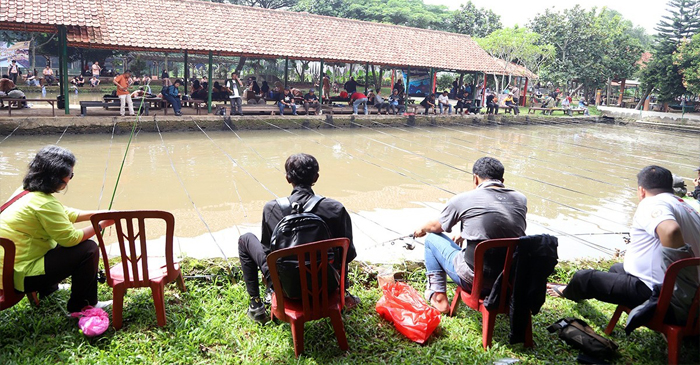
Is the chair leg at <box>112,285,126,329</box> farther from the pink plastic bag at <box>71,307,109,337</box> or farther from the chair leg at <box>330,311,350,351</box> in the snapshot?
the chair leg at <box>330,311,350,351</box>

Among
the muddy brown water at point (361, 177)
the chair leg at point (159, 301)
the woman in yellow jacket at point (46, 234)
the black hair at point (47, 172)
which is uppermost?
the black hair at point (47, 172)

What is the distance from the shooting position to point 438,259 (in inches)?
124

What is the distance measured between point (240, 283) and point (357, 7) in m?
28.4

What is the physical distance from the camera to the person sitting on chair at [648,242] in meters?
2.49

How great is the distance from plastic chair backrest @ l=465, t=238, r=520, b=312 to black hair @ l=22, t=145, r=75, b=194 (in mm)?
2211

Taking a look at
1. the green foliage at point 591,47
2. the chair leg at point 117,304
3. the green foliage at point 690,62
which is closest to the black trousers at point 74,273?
the chair leg at point 117,304

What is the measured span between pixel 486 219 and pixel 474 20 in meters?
31.2

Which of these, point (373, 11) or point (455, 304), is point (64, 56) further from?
point (373, 11)

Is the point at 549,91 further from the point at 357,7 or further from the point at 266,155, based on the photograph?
the point at 266,155

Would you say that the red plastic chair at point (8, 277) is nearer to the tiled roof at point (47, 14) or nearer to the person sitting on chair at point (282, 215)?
the person sitting on chair at point (282, 215)

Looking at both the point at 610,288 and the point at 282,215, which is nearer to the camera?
the point at 282,215

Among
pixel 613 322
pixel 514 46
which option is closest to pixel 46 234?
pixel 613 322

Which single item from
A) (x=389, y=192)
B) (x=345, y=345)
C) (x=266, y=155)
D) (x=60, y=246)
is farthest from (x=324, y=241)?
(x=266, y=155)

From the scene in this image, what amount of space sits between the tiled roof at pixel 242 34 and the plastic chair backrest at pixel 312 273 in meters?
11.8
